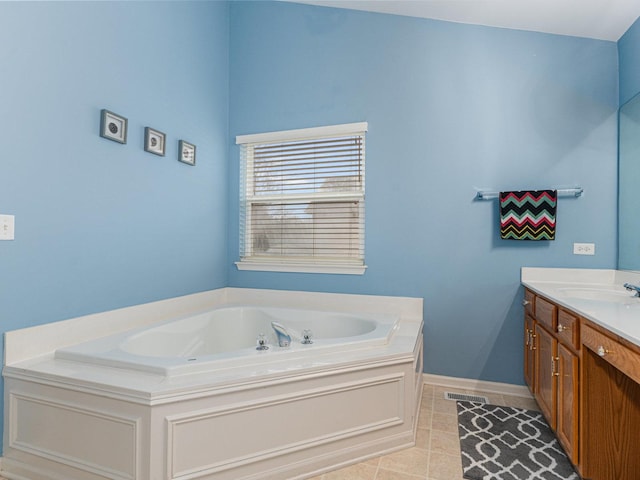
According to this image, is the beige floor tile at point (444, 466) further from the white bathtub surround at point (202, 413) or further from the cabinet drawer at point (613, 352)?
the cabinet drawer at point (613, 352)

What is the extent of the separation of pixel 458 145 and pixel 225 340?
2.31 metres

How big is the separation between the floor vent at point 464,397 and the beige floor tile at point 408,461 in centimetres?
76

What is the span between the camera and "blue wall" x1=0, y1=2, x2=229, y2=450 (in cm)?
171

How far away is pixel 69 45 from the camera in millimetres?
1902

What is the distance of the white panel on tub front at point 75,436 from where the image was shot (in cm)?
140

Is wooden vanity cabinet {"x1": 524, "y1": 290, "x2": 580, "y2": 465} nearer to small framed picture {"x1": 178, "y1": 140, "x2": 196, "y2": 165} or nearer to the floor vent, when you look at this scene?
the floor vent

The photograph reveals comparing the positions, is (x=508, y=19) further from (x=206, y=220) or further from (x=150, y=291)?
(x=150, y=291)

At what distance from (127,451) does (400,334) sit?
1547 mm

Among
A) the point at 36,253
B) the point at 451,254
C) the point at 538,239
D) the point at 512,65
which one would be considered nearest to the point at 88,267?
the point at 36,253

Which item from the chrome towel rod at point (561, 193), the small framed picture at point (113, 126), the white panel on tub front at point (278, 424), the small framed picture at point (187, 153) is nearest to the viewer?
the white panel on tub front at point (278, 424)

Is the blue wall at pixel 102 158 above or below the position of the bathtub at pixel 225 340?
above

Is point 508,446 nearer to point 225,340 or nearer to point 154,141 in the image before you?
point 225,340

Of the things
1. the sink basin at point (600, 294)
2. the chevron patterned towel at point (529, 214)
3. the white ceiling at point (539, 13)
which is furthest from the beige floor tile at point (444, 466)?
the white ceiling at point (539, 13)

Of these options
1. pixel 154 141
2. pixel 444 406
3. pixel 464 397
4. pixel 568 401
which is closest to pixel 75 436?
pixel 154 141
